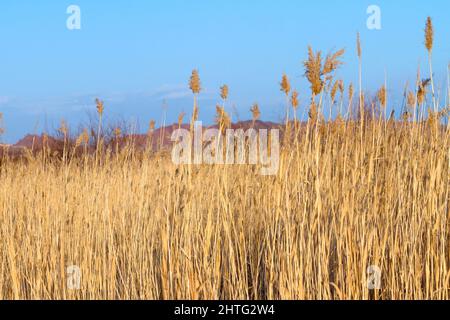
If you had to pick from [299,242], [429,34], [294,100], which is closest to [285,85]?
[294,100]

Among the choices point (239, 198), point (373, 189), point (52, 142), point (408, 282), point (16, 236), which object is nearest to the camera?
point (408, 282)

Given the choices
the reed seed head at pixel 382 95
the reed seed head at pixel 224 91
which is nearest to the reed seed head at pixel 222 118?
the reed seed head at pixel 224 91

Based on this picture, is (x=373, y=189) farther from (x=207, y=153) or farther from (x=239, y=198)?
(x=207, y=153)

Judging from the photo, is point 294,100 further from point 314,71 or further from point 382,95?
A: point 382,95

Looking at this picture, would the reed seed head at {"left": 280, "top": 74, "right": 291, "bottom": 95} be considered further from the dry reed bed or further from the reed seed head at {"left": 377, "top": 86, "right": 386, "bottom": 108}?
the reed seed head at {"left": 377, "top": 86, "right": 386, "bottom": 108}

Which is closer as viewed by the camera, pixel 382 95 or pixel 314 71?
pixel 314 71

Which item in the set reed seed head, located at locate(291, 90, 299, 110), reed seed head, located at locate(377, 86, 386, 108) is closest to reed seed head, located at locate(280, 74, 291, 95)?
reed seed head, located at locate(291, 90, 299, 110)

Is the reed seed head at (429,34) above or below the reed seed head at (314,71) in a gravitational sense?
above

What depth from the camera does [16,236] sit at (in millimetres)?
4012

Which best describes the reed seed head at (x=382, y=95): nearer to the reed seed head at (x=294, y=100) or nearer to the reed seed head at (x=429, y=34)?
the reed seed head at (x=429, y=34)

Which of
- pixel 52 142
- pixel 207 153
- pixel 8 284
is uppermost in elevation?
pixel 52 142
